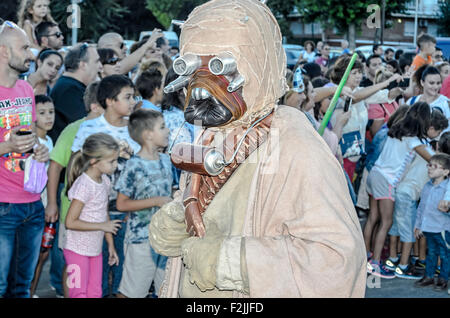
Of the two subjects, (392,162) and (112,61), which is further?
(112,61)

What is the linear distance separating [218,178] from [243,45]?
464 millimetres

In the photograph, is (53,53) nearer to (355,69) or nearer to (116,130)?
(116,130)

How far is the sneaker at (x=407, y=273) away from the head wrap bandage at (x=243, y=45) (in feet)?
14.6

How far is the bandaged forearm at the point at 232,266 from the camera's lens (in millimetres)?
1886

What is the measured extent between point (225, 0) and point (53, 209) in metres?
3.22

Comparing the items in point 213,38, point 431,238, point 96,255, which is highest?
point 213,38

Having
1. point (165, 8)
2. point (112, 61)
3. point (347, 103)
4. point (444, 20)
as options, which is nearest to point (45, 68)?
point (112, 61)

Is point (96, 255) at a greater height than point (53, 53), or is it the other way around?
point (53, 53)

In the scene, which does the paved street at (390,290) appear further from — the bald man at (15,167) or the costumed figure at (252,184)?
the costumed figure at (252,184)

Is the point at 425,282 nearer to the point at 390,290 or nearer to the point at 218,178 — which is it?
the point at 390,290

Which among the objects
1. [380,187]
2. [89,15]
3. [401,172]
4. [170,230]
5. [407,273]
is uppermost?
[89,15]

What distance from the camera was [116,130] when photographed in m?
4.97

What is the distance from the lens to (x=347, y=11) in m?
29.0
